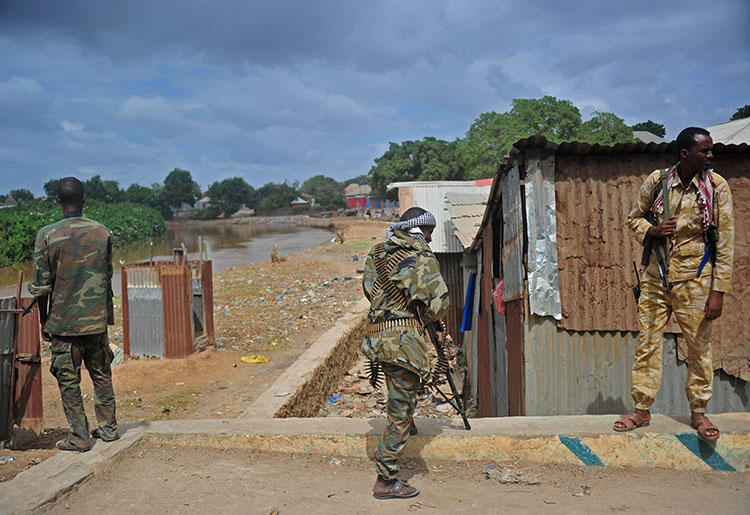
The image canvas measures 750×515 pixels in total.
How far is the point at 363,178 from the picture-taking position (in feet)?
452

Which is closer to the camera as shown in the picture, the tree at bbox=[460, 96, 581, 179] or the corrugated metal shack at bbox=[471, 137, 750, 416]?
the corrugated metal shack at bbox=[471, 137, 750, 416]

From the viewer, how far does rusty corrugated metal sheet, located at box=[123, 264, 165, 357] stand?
7828mm

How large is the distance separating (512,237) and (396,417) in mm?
2180

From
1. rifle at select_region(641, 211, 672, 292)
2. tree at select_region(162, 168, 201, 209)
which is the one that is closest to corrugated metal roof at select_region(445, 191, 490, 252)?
rifle at select_region(641, 211, 672, 292)

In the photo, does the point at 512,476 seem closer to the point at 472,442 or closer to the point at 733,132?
the point at 472,442

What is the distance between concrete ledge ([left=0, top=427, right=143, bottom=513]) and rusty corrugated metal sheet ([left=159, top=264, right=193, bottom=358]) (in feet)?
14.5

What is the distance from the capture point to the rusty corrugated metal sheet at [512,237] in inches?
163

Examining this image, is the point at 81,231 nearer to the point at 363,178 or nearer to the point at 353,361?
the point at 353,361

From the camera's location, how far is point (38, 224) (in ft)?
99.9

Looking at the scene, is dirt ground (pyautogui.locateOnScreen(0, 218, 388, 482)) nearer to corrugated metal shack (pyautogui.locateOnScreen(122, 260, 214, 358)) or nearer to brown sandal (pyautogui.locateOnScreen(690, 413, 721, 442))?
corrugated metal shack (pyautogui.locateOnScreen(122, 260, 214, 358))

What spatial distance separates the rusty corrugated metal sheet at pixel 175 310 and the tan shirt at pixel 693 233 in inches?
253

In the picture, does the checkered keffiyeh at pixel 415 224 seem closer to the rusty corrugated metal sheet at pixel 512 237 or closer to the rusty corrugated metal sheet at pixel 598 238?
the rusty corrugated metal sheet at pixel 512 237

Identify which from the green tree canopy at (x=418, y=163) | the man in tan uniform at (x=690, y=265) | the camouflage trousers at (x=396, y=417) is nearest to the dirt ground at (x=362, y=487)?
the camouflage trousers at (x=396, y=417)

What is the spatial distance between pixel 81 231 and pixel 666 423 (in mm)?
3977
